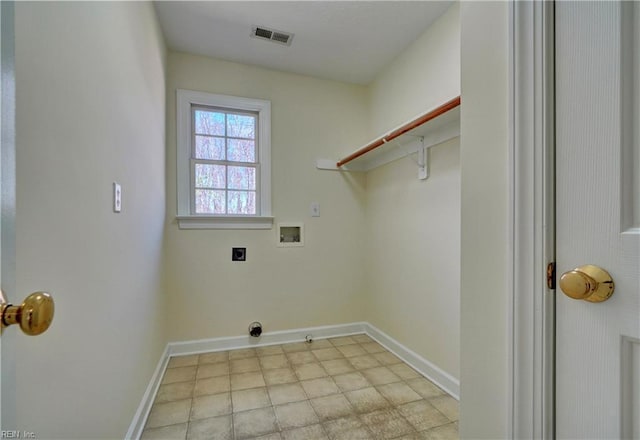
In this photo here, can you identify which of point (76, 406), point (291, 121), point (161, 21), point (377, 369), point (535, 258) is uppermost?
point (161, 21)

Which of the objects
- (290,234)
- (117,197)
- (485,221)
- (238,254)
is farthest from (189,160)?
(485,221)

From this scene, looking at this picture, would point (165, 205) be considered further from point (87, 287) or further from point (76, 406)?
point (76, 406)

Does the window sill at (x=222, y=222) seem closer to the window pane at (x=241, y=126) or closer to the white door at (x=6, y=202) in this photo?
the window pane at (x=241, y=126)

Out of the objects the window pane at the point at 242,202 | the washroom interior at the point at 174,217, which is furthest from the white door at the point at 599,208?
the window pane at the point at 242,202

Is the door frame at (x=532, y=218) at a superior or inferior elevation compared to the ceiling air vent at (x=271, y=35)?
inferior

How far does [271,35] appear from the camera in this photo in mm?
2230

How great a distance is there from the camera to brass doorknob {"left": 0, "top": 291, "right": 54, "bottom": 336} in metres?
0.39

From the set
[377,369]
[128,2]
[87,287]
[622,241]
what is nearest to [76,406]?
[87,287]

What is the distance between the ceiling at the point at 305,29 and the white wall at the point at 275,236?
20 cm

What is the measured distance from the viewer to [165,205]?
2.35 meters

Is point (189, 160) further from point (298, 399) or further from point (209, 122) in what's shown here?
point (298, 399)

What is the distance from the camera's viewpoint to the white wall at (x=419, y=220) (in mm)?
1882

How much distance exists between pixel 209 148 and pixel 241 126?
36 cm

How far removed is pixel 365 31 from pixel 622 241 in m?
2.23
